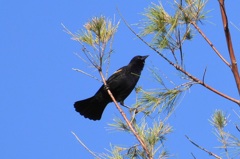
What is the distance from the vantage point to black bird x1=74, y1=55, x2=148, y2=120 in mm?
4785

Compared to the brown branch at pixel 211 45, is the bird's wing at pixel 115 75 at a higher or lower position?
higher

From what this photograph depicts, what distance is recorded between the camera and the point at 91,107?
5.14m

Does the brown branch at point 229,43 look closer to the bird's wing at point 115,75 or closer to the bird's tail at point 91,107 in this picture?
the bird's wing at point 115,75

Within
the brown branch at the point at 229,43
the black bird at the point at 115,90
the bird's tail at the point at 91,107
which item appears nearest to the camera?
the brown branch at the point at 229,43

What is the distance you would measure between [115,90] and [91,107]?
1.57 feet

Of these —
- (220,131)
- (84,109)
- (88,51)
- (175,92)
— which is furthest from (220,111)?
(84,109)

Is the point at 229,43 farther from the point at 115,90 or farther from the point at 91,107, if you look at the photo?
the point at 91,107

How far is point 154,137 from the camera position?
8.07 ft

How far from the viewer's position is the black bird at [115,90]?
4.79m

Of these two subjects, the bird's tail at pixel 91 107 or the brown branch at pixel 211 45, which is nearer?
the brown branch at pixel 211 45

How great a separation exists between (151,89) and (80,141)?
467 millimetres

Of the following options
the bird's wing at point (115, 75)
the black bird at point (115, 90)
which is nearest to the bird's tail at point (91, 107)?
the black bird at point (115, 90)

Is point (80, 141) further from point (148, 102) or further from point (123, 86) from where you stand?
point (123, 86)

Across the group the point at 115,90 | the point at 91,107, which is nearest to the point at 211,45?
the point at 115,90
